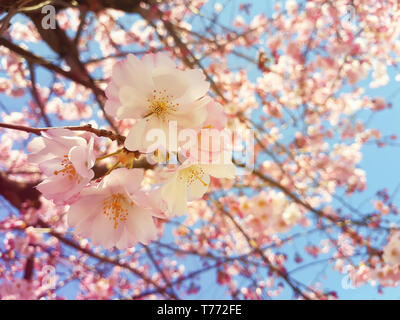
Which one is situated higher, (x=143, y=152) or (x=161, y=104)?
(x=161, y=104)

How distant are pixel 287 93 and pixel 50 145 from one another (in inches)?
177

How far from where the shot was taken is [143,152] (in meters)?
0.73

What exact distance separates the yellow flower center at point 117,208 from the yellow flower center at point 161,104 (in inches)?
10.8

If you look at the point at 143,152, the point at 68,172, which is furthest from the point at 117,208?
the point at 143,152

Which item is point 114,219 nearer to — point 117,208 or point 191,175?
point 117,208

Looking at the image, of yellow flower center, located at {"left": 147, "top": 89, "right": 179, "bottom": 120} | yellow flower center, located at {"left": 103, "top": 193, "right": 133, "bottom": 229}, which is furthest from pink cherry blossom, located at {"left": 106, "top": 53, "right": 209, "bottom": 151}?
yellow flower center, located at {"left": 103, "top": 193, "right": 133, "bottom": 229}

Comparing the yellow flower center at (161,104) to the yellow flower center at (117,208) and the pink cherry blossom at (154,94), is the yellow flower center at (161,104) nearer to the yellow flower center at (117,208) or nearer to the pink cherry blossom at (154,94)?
the pink cherry blossom at (154,94)

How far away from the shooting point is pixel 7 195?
2979mm

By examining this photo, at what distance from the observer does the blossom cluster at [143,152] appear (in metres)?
0.74

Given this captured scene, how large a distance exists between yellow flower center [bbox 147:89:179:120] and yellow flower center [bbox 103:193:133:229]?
274mm

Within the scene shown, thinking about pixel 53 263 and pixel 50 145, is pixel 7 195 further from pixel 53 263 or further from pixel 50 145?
pixel 50 145

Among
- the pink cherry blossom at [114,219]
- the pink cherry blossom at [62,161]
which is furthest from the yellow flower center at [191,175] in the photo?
the pink cherry blossom at [62,161]

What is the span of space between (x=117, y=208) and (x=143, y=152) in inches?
11.4

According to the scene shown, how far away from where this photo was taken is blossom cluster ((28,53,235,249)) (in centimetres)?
74
